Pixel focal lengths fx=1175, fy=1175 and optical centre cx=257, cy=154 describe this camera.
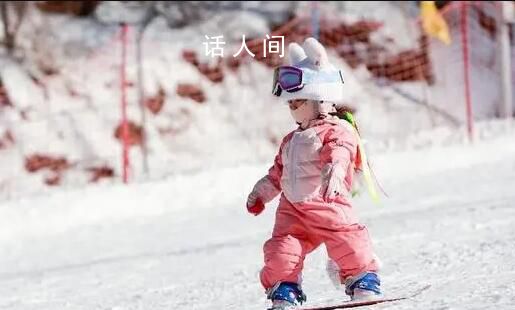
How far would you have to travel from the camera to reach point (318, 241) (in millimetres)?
4297

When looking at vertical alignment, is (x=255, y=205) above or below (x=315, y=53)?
below

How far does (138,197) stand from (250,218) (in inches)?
61.7

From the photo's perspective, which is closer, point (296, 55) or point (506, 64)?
point (296, 55)

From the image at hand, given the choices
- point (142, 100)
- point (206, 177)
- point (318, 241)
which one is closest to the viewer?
point (318, 241)

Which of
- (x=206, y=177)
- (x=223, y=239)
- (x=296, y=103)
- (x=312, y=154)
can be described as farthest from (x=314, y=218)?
(x=206, y=177)

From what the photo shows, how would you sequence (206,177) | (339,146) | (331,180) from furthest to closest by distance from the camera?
1. (206,177)
2. (339,146)
3. (331,180)

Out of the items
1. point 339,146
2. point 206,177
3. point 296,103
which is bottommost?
point 206,177

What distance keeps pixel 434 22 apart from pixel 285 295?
1166 cm

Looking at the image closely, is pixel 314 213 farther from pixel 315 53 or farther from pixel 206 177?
pixel 206 177

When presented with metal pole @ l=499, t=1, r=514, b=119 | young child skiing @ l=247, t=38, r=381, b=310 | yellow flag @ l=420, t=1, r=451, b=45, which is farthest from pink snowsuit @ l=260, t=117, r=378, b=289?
yellow flag @ l=420, t=1, r=451, b=45

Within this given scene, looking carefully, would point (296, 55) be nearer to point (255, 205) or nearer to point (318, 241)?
point (255, 205)

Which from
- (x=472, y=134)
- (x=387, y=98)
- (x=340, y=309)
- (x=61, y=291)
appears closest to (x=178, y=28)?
(x=387, y=98)

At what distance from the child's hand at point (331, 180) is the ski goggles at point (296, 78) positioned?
399mm

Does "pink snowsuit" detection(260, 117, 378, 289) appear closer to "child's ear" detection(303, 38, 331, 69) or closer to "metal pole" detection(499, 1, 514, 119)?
"child's ear" detection(303, 38, 331, 69)
